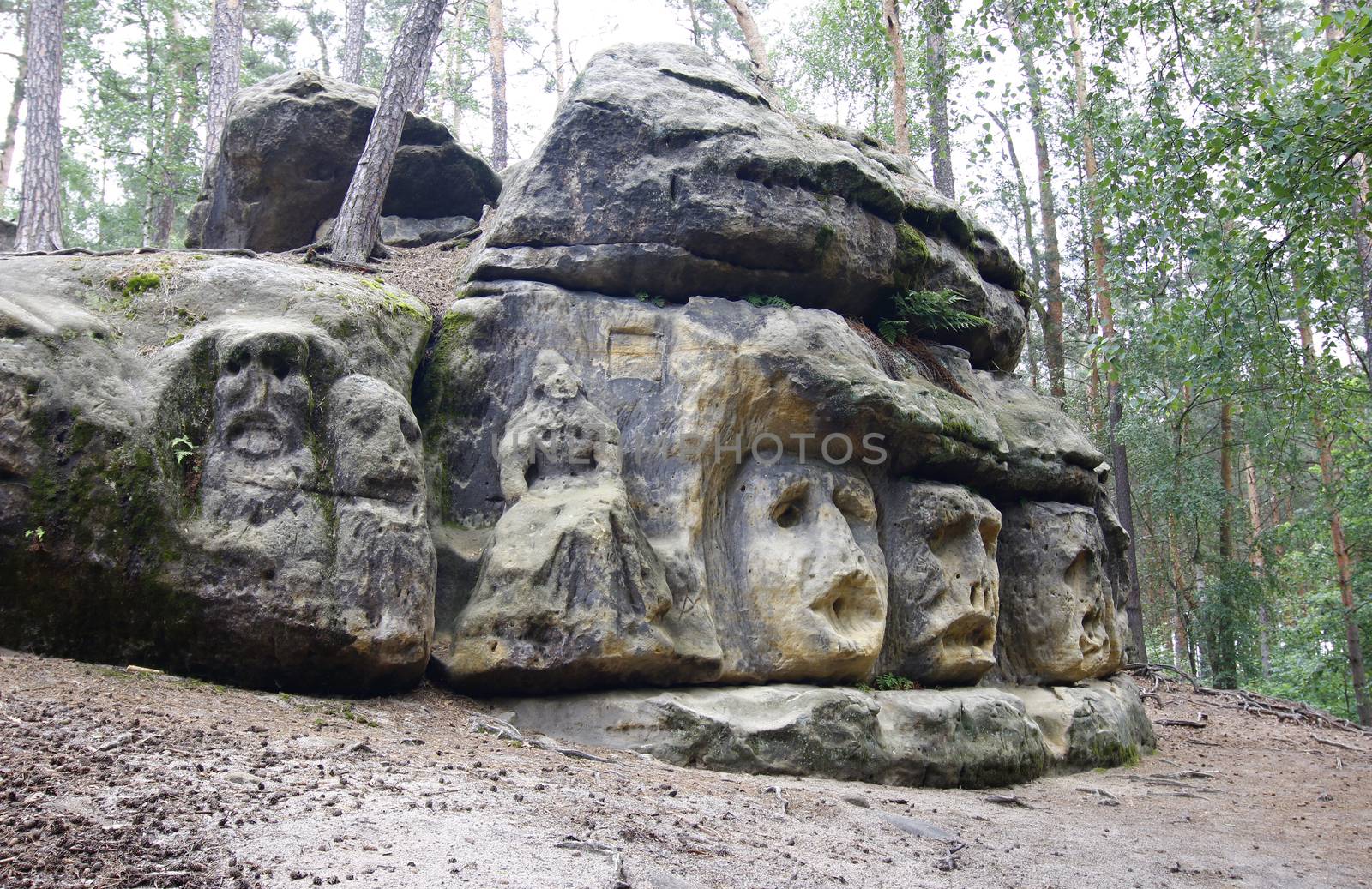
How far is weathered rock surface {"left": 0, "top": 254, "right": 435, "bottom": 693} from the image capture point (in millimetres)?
5426

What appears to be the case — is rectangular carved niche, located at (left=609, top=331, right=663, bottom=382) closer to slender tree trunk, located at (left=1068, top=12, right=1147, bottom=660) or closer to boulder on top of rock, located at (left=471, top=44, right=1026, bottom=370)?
boulder on top of rock, located at (left=471, top=44, right=1026, bottom=370)

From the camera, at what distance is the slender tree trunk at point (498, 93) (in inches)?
704

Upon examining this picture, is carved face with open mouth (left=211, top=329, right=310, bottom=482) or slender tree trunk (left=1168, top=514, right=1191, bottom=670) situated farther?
slender tree trunk (left=1168, top=514, right=1191, bottom=670)

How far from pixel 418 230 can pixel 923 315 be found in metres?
6.23

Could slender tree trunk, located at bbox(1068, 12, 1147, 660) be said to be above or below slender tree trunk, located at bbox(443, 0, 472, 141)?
below

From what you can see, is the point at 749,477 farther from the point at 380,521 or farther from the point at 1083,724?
the point at 1083,724

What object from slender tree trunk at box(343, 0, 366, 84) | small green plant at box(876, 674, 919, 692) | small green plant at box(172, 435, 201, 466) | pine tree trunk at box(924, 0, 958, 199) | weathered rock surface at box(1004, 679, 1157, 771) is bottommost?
weathered rock surface at box(1004, 679, 1157, 771)

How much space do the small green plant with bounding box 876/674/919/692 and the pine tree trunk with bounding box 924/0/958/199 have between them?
556 cm

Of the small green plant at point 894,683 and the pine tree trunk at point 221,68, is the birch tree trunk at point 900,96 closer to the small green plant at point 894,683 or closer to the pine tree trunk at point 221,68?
the small green plant at point 894,683

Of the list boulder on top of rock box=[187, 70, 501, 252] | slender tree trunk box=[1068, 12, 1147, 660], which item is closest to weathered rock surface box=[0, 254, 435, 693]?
boulder on top of rock box=[187, 70, 501, 252]

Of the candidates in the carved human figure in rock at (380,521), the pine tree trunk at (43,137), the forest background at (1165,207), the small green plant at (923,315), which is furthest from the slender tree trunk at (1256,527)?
the pine tree trunk at (43,137)

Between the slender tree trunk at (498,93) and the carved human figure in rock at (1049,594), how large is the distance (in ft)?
39.2

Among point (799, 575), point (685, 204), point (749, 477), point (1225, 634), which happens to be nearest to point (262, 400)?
point (749, 477)

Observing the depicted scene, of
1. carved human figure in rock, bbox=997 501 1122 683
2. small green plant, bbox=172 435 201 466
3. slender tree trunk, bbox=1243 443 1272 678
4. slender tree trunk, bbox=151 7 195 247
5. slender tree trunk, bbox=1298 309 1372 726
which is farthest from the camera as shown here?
slender tree trunk, bbox=1243 443 1272 678
